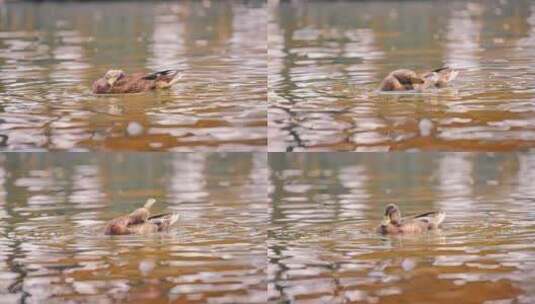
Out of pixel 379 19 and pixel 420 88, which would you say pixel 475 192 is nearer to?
pixel 420 88

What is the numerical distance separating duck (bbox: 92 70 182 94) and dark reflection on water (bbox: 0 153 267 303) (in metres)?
0.47

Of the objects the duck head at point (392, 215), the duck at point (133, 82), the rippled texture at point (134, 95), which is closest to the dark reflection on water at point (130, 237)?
the rippled texture at point (134, 95)

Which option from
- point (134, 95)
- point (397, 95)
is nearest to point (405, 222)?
point (397, 95)

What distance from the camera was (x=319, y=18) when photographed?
16.8 m

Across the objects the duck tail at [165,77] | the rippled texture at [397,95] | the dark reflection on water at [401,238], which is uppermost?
the duck tail at [165,77]

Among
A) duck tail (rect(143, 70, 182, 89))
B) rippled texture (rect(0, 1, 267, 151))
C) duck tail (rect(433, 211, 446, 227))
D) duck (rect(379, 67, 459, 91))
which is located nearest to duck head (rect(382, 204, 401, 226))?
duck tail (rect(433, 211, 446, 227))

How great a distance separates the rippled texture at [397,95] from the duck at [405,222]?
436mm

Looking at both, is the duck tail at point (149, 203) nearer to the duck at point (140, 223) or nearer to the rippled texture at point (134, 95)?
the duck at point (140, 223)

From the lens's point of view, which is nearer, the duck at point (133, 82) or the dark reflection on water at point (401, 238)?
the dark reflection on water at point (401, 238)

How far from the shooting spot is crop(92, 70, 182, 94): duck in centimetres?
1147

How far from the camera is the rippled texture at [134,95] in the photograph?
10.7 meters

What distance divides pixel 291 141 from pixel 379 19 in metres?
6.36

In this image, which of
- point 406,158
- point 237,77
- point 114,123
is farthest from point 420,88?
point 114,123

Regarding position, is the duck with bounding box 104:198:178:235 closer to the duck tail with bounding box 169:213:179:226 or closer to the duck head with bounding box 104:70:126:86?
the duck tail with bounding box 169:213:179:226
